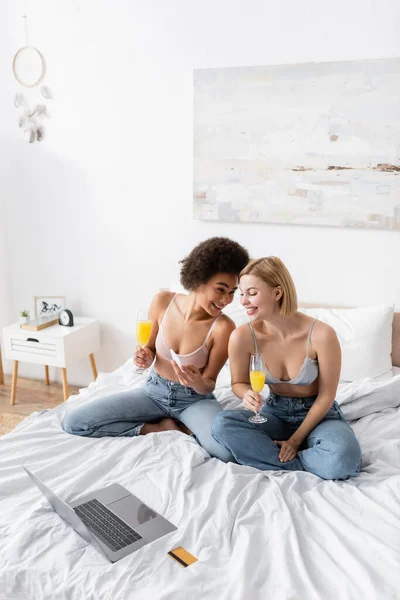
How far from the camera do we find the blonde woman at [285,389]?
1.91 m

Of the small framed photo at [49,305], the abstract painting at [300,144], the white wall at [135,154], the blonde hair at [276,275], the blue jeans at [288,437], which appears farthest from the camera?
the small framed photo at [49,305]

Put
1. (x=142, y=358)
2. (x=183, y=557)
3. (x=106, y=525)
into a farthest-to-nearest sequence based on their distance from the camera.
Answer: (x=142, y=358), (x=106, y=525), (x=183, y=557)

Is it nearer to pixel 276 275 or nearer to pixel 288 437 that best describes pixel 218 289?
pixel 276 275

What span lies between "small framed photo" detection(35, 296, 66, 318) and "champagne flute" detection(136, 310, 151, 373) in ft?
4.68

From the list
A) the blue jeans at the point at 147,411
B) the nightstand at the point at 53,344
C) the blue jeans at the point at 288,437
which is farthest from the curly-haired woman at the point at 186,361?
the nightstand at the point at 53,344

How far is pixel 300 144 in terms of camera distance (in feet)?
9.65

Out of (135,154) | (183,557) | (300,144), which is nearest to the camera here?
(183,557)

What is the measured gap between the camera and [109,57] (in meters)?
3.25

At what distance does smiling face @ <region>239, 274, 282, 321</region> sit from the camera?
1.98 meters

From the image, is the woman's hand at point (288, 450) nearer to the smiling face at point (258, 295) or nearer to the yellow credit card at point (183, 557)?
the smiling face at point (258, 295)

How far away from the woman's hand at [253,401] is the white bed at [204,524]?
0.65ft

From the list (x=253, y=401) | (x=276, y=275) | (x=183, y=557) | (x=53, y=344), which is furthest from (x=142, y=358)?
(x=53, y=344)

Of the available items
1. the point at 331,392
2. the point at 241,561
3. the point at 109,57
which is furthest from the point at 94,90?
the point at 241,561

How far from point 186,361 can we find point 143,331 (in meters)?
0.21
